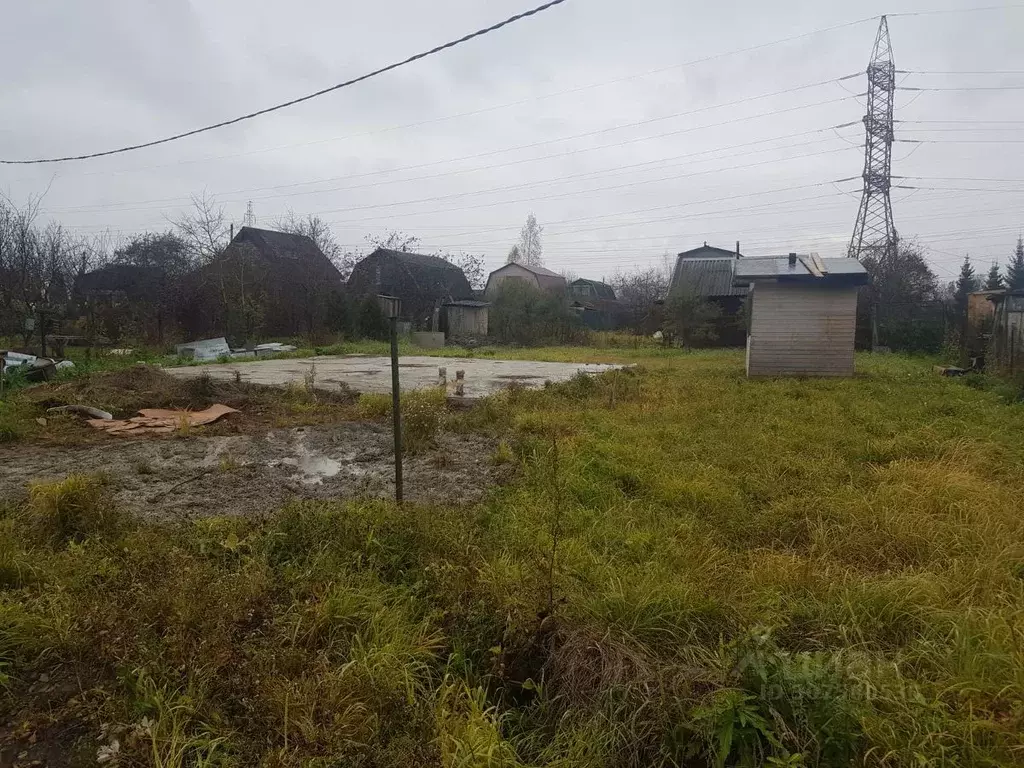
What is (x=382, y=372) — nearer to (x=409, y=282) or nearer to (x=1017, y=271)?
(x=409, y=282)

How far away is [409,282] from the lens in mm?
27562

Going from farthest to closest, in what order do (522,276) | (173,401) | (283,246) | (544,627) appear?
(522,276)
(283,246)
(173,401)
(544,627)

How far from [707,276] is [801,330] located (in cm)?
1731

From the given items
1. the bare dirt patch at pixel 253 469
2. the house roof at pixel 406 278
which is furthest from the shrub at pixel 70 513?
the house roof at pixel 406 278

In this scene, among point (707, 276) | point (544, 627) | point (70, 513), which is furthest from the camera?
point (707, 276)

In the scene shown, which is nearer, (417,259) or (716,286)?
(716,286)

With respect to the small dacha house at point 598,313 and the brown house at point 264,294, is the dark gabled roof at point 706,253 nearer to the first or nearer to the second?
the small dacha house at point 598,313

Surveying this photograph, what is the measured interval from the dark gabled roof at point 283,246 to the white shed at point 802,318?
19.0 meters

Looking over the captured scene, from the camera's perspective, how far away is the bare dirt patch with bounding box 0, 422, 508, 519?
4.32m

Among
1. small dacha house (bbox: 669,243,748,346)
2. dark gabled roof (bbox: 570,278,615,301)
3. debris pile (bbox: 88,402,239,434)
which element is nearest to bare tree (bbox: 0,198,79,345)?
debris pile (bbox: 88,402,239,434)

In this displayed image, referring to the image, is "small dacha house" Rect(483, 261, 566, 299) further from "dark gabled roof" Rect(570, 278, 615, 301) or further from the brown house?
the brown house

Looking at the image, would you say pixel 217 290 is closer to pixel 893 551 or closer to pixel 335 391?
pixel 335 391

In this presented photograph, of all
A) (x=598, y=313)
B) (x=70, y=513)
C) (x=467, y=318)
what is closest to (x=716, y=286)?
(x=598, y=313)

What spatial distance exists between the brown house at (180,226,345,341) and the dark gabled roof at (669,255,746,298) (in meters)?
14.9
